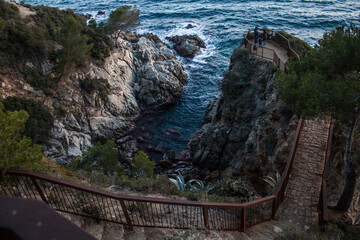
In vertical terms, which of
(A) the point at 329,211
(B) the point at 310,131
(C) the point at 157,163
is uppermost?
(B) the point at 310,131

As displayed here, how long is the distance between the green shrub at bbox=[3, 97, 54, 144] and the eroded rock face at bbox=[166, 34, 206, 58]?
82.0 ft

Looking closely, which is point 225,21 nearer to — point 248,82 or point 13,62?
point 248,82

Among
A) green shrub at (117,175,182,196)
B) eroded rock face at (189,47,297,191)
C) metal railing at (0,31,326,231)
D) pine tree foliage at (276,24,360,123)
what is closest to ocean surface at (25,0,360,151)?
eroded rock face at (189,47,297,191)

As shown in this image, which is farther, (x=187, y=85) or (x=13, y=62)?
(x=187, y=85)

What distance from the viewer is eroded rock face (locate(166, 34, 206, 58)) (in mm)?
41156

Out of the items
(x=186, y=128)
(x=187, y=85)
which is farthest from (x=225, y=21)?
(x=186, y=128)

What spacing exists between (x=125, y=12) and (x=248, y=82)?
20.7 meters

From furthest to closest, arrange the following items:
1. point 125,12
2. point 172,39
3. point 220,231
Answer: point 172,39 → point 125,12 → point 220,231

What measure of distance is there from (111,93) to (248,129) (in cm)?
1550

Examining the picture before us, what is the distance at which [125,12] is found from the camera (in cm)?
3388

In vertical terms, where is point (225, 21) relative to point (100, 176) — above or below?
above

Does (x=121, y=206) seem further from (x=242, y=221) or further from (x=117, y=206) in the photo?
(x=242, y=221)

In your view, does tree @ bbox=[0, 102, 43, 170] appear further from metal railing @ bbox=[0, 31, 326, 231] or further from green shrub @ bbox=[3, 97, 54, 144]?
green shrub @ bbox=[3, 97, 54, 144]

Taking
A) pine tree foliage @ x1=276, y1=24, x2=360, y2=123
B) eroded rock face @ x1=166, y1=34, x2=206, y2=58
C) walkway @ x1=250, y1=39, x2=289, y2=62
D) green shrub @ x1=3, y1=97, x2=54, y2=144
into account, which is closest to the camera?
pine tree foliage @ x1=276, y1=24, x2=360, y2=123
